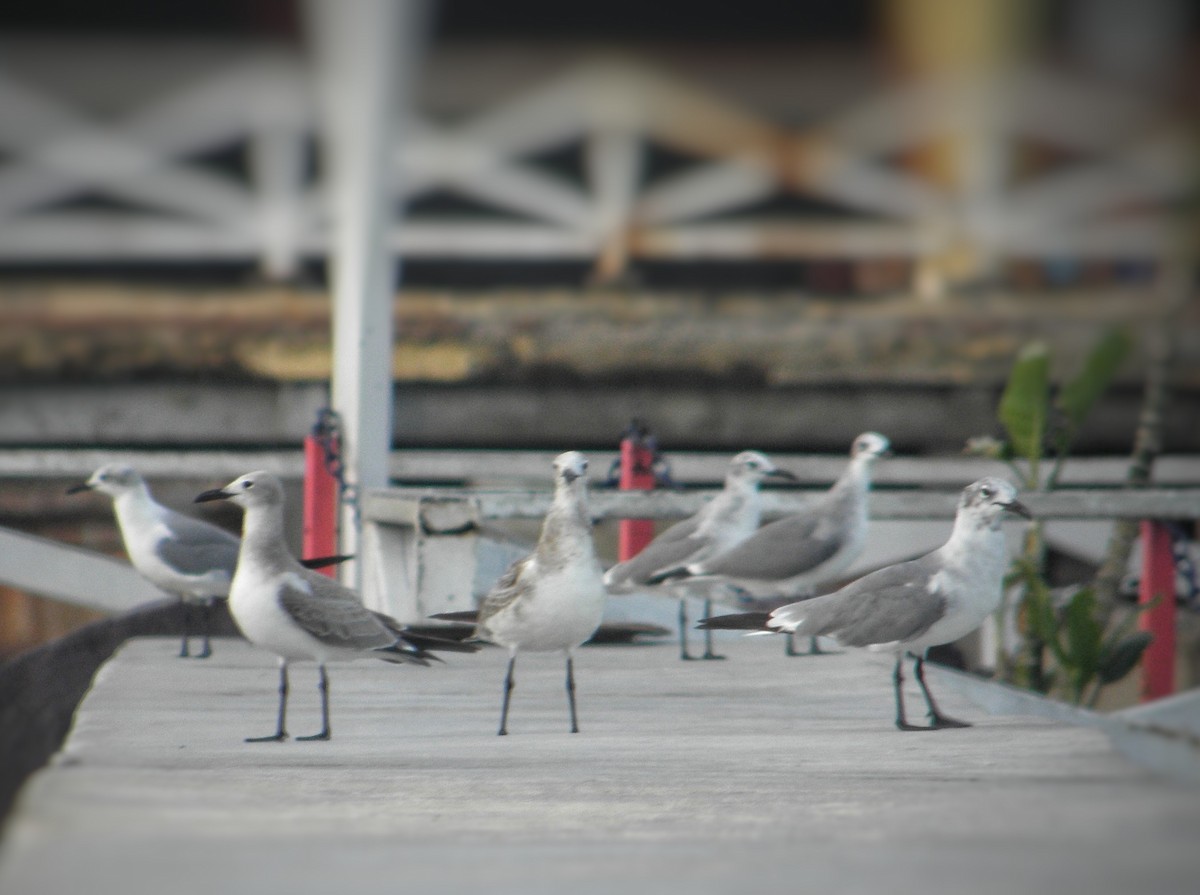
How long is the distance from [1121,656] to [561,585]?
103 inches

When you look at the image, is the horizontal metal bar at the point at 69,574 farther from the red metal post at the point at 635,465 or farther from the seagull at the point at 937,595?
the seagull at the point at 937,595

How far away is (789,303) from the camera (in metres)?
7.07

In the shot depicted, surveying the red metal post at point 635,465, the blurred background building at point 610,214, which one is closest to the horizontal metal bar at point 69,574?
the blurred background building at point 610,214

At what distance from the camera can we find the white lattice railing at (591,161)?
675 centimetres

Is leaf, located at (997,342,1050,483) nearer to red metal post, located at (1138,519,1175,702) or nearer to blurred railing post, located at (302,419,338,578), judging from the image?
red metal post, located at (1138,519,1175,702)

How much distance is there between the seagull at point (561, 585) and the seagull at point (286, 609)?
0.68 feet

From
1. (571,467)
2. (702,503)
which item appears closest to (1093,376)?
(702,503)

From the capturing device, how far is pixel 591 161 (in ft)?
24.1

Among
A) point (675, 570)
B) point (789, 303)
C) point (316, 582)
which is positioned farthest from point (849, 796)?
point (789, 303)

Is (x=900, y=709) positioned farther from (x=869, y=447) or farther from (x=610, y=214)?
(x=610, y=214)

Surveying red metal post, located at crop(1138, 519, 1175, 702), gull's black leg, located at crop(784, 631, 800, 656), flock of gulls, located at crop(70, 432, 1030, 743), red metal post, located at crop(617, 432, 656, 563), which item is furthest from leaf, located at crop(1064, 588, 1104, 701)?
flock of gulls, located at crop(70, 432, 1030, 743)

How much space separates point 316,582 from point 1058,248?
442 centimetres

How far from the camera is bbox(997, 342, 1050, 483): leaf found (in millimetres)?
5488

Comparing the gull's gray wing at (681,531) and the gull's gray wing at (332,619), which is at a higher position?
the gull's gray wing at (681,531)
